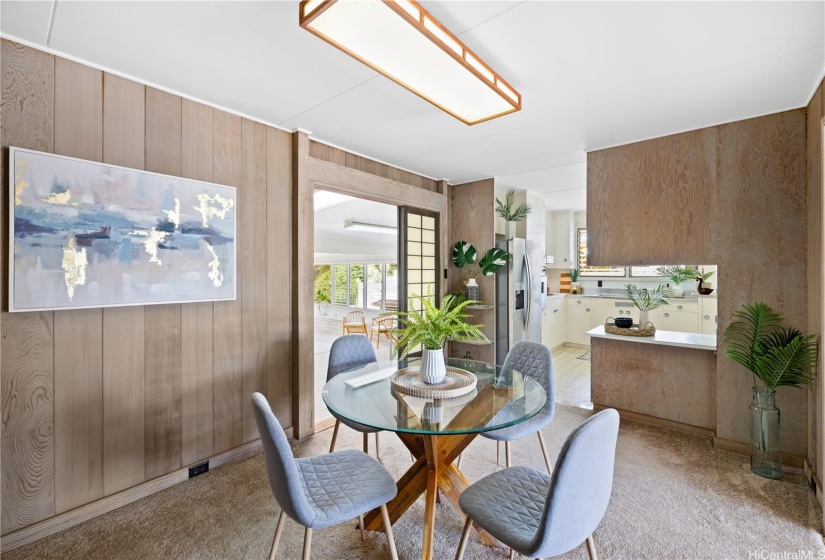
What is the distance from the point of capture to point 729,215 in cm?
288

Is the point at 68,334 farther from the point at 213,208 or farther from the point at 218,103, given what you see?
the point at 218,103

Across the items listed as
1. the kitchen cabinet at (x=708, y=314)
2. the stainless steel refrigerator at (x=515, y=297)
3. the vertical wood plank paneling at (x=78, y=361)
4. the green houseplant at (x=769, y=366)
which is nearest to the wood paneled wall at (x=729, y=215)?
the green houseplant at (x=769, y=366)

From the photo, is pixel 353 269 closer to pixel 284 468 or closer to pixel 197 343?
pixel 197 343

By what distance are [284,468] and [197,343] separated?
155 centimetres

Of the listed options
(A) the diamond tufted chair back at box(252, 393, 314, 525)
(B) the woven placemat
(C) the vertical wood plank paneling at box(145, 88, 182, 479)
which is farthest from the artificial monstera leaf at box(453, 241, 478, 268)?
(A) the diamond tufted chair back at box(252, 393, 314, 525)

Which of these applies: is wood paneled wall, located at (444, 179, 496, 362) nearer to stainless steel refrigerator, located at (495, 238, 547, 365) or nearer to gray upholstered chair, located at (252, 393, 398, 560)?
stainless steel refrigerator, located at (495, 238, 547, 365)

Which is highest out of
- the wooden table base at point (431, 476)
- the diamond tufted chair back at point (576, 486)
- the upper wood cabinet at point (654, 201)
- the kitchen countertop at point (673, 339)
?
the upper wood cabinet at point (654, 201)

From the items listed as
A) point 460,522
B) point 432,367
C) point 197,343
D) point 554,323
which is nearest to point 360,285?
point 554,323

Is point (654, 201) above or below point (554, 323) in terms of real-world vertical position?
above

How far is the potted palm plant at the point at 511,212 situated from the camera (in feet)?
16.2

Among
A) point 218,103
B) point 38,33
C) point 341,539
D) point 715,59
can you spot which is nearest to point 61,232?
point 38,33

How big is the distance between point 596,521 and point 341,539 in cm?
127

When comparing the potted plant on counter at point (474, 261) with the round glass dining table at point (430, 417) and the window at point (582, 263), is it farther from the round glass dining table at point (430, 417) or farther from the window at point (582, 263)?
the window at point (582, 263)

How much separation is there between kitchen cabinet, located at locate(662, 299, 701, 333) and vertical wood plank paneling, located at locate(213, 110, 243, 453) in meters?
5.57
